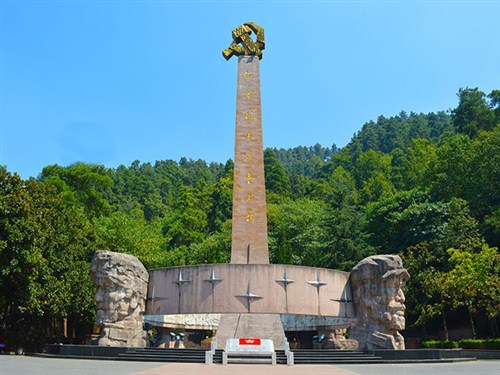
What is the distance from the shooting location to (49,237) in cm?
2270

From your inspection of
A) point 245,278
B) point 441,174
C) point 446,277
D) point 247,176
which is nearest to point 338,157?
point 441,174

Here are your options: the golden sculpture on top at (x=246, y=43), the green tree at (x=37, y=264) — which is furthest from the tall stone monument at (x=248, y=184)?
the green tree at (x=37, y=264)

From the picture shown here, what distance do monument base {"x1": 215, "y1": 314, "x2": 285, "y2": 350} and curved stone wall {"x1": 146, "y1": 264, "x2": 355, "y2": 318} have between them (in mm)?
1106

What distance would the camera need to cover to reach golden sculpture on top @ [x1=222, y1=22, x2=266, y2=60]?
2455cm

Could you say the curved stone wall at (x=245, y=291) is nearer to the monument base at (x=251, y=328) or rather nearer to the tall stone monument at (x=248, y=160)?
the monument base at (x=251, y=328)

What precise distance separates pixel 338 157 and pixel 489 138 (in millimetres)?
44032

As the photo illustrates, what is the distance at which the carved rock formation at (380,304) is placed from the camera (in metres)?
17.7

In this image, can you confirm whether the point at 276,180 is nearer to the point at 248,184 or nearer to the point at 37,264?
the point at 248,184

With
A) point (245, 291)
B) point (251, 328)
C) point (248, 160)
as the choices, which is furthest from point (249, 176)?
point (251, 328)

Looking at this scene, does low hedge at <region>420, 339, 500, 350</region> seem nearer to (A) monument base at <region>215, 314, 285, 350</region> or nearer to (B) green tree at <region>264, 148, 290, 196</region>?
(A) monument base at <region>215, 314, 285, 350</region>

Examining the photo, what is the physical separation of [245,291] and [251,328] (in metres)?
1.82

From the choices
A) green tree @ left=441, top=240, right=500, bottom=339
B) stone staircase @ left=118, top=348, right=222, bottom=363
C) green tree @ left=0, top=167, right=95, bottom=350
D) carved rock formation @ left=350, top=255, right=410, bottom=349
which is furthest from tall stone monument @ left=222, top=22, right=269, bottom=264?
green tree @ left=441, top=240, right=500, bottom=339

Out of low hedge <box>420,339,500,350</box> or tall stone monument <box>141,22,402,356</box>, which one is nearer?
tall stone monument <box>141,22,402,356</box>

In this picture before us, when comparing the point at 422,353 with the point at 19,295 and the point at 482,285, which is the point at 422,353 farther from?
the point at 19,295
